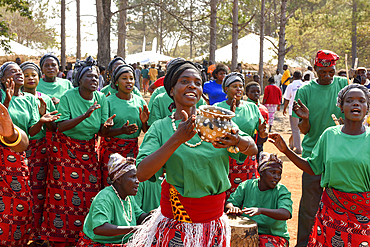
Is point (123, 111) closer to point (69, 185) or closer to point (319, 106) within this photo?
point (69, 185)

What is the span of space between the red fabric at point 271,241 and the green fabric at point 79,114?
228 cm

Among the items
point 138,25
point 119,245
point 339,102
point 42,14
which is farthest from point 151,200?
point 138,25

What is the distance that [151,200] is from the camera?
414cm

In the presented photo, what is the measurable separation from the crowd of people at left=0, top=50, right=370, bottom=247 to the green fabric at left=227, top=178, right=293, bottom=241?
1 cm

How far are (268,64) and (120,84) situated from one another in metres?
24.3

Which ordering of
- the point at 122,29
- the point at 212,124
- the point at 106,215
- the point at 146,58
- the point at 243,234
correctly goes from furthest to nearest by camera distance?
the point at 146,58
the point at 122,29
the point at 106,215
the point at 243,234
the point at 212,124

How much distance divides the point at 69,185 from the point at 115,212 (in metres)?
1.31

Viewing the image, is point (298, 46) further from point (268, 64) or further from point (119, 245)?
point (119, 245)

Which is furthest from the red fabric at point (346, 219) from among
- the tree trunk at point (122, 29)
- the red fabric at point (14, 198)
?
the tree trunk at point (122, 29)

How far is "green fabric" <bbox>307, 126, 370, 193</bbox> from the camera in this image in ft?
9.83

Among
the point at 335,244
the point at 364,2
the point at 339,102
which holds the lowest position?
the point at 335,244

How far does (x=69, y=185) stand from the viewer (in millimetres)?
4648

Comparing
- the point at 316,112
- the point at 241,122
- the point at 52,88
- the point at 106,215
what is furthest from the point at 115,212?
the point at 52,88

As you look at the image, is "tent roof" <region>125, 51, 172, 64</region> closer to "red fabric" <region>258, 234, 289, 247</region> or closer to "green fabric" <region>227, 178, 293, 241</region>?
"green fabric" <region>227, 178, 293, 241</region>
